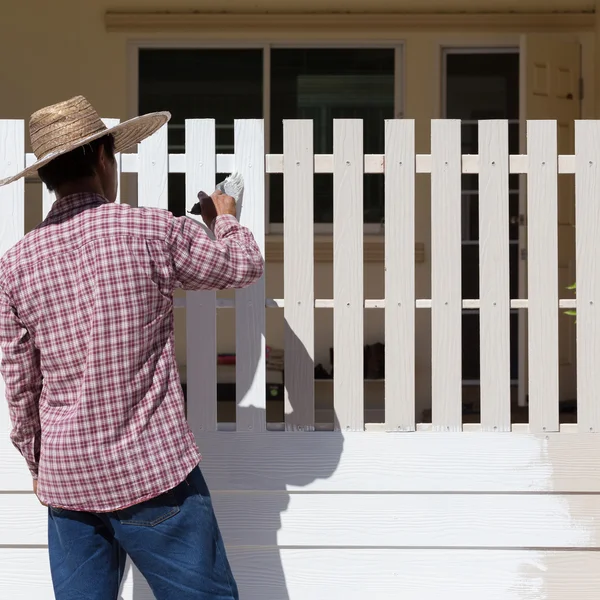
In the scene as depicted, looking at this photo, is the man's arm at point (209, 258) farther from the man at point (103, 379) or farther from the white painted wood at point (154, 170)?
the white painted wood at point (154, 170)

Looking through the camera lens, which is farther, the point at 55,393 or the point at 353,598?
the point at 353,598

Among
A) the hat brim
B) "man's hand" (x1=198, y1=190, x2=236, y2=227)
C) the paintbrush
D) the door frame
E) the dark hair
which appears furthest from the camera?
the door frame

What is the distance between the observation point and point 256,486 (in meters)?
3.05

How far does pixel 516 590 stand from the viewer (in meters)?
3.05

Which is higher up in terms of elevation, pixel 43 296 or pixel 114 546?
pixel 43 296

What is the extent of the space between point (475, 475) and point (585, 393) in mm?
456

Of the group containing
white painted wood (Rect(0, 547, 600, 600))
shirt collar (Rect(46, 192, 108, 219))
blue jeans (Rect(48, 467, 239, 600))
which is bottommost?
white painted wood (Rect(0, 547, 600, 600))

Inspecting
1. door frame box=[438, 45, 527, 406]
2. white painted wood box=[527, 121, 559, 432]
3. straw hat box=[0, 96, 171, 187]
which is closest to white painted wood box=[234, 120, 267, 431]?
straw hat box=[0, 96, 171, 187]

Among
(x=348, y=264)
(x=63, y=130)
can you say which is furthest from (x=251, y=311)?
(x=63, y=130)

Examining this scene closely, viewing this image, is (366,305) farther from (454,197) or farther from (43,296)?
(43,296)

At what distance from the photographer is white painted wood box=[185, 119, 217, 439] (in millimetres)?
3072

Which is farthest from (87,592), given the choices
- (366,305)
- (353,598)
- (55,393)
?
(366,305)

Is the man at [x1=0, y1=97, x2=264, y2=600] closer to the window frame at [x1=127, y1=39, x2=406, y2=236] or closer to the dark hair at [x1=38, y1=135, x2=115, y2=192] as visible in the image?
the dark hair at [x1=38, y1=135, x2=115, y2=192]

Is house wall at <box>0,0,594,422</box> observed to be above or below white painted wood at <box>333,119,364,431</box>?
above
